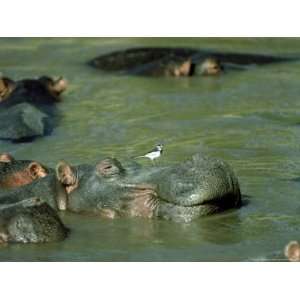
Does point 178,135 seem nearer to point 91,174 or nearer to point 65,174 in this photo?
point 91,174

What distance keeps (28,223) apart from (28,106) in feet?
15.7

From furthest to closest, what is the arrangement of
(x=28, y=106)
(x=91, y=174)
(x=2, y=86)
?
(x=2, y=86)
(x=28, y=106)
(x=91, y=174)

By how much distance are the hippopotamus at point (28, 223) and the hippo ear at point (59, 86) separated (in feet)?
21.0

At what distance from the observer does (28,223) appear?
7746 mm

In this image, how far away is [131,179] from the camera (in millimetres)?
8320

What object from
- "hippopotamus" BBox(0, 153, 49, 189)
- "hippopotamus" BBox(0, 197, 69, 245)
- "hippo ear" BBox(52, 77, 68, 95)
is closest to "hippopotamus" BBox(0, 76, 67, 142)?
"hippo ear" BBox(52, 77, 68, 95)

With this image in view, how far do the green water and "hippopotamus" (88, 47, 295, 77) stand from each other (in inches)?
7.7

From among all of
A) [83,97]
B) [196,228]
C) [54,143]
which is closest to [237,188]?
[196,228]

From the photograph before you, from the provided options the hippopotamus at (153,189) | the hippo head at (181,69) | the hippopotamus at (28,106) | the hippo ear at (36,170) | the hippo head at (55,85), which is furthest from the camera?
the hippo head at (181,69)

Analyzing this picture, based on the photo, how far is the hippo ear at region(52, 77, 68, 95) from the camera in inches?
557

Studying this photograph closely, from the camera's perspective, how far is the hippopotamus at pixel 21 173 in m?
9.02

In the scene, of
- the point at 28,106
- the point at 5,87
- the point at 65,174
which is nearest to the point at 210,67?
the point at 5,87

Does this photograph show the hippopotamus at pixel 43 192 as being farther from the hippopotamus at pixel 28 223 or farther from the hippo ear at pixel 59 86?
the hippo ear at pixel 59 86

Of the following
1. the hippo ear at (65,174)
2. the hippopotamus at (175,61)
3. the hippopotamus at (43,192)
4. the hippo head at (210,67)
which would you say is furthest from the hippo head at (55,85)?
the hippo ear at (65,174)
